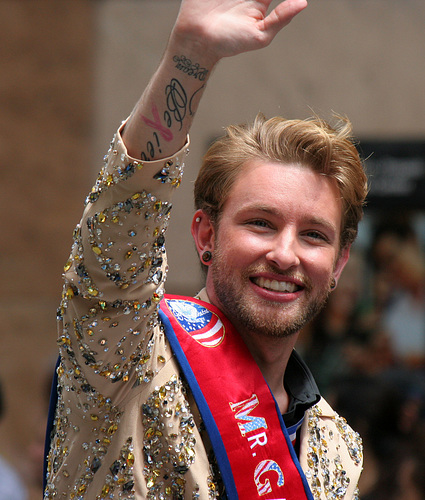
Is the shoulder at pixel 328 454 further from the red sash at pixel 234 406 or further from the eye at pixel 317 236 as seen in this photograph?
the eye at pixel 317 236

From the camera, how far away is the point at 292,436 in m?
2.34

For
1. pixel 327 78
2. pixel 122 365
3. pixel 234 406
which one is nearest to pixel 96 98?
pixel 327 78

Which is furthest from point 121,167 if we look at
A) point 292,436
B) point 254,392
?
point 292,436

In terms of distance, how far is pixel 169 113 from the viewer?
5.46ft

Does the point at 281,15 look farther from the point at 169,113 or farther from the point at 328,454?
the point at 328,454

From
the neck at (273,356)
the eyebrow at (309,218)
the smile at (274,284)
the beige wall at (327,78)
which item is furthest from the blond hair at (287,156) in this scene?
the beige wall at (327,78)

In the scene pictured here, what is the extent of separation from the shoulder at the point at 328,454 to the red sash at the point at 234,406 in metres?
0.17

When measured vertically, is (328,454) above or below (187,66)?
below

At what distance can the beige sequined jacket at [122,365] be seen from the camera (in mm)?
1662

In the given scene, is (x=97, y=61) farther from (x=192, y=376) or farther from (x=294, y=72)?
(x=192, y=376)

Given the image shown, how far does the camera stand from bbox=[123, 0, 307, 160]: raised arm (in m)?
1.60

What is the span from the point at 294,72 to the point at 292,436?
479 centimetres

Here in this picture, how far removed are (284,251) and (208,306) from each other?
0.94 ft

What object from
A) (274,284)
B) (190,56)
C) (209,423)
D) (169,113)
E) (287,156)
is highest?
(190,56)
